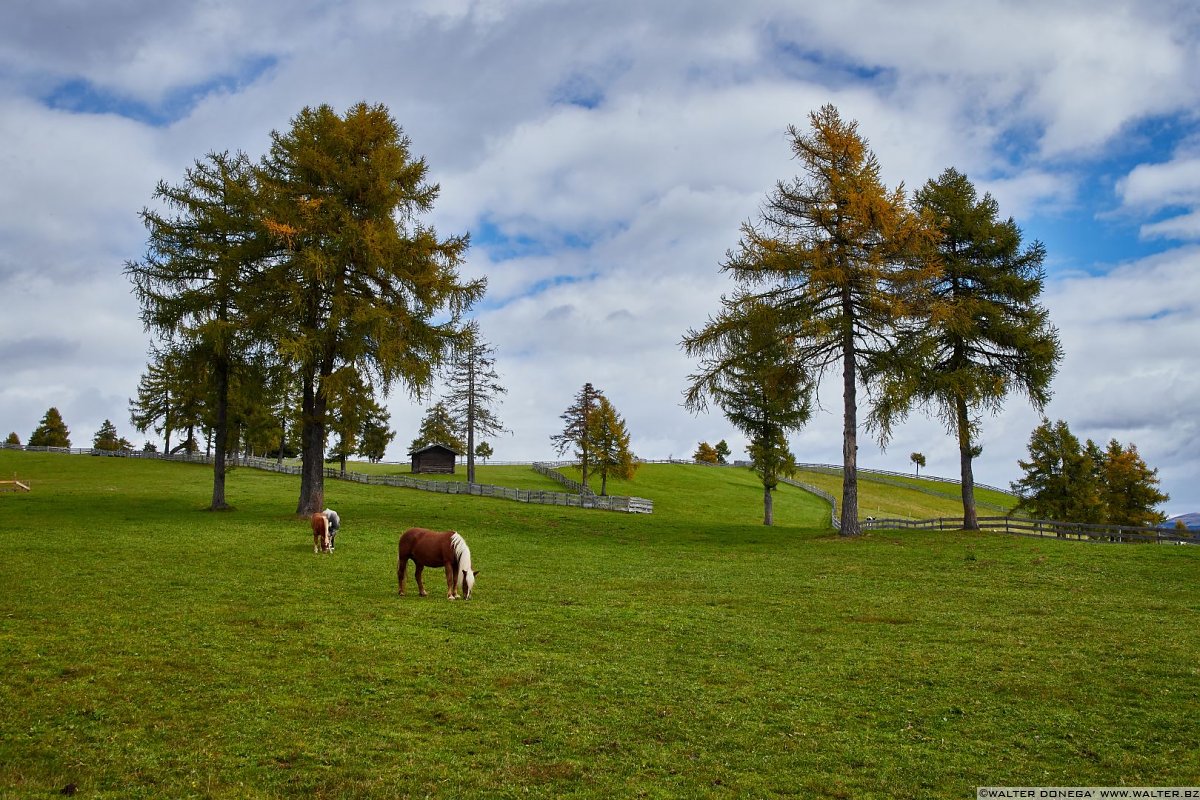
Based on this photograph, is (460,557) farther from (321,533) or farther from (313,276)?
(313,276)

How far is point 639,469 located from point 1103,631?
7026 cm

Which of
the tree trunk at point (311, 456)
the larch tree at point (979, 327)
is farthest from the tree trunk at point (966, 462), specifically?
the tree trunk at point (311, 456)

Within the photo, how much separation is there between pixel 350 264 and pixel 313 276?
1555 millimetres

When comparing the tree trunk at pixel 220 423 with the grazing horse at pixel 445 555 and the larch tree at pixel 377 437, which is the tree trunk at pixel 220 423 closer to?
the grazing horse at pixel 445 555

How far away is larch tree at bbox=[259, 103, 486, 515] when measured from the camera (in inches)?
1107

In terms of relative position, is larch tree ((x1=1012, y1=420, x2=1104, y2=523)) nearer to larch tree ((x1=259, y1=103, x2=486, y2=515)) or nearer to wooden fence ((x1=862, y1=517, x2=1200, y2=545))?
wooden fence ((x1=862, y1=517, x2=1200, y2=545))

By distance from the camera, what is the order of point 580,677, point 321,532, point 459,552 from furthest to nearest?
point 321,532
point 459,552
point 580,677

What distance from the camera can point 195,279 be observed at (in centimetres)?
3106

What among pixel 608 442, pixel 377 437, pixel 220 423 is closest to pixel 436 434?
pixel 377 437

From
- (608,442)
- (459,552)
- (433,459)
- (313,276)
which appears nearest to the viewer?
(459,552)

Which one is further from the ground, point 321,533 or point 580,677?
point 321,533

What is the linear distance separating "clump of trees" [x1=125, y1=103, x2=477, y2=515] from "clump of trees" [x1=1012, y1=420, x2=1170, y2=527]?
40078mm

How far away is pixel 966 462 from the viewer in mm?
31625

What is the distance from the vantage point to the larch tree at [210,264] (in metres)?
29.1
